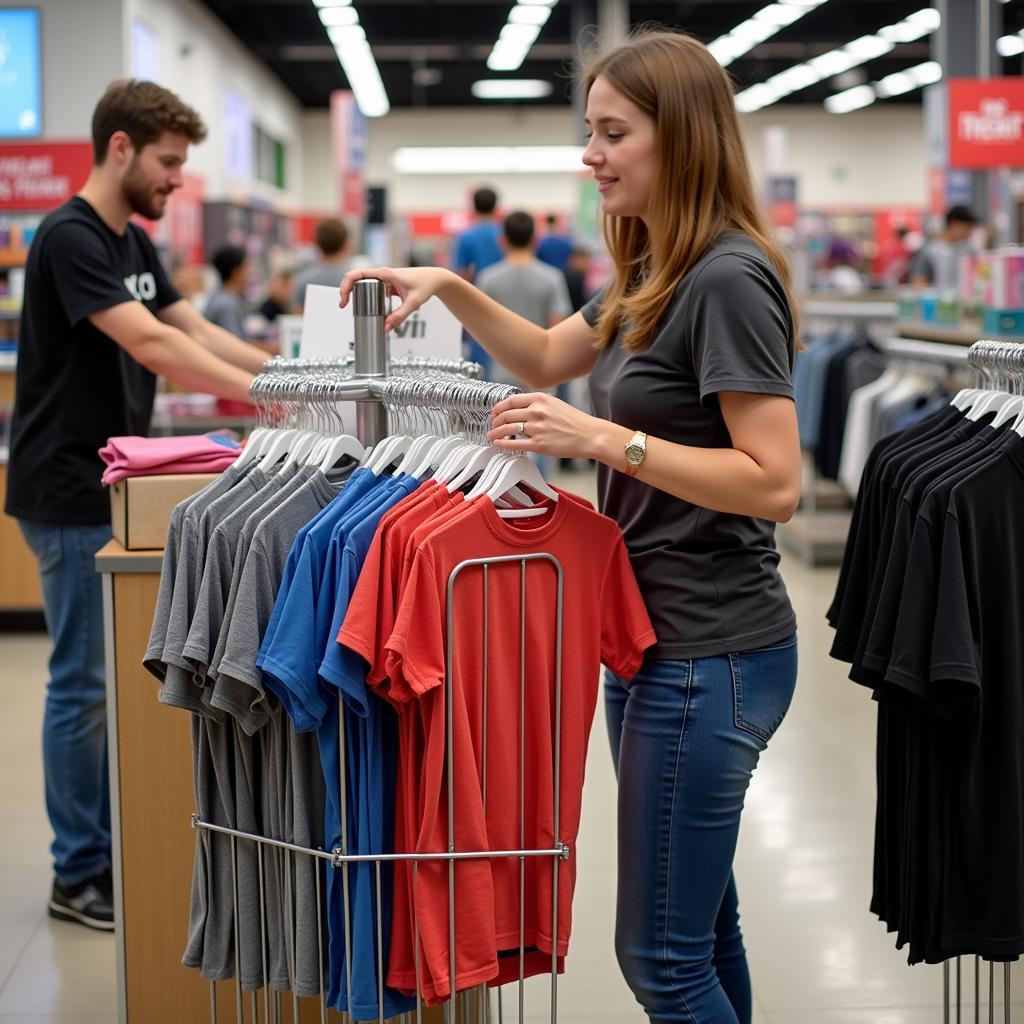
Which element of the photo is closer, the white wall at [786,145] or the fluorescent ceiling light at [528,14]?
the fluorescent ceiling light at [528,14]

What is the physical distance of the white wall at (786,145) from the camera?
2612 cm

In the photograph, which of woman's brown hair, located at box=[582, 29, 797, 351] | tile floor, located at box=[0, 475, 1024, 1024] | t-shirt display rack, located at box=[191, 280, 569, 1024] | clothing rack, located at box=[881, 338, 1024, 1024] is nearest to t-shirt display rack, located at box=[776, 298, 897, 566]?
tile floor, located at box=[0, 475, 1024, 1024]

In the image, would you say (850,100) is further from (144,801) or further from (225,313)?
(144,801)

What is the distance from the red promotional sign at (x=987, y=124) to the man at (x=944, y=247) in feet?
1.45

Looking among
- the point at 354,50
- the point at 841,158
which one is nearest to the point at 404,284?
the point at 354,50

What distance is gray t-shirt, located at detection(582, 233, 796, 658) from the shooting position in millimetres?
1756

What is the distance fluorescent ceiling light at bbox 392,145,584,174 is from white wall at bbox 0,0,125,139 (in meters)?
17.9

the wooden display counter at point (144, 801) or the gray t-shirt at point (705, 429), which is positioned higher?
the gray t-shirt at point (705, 429)

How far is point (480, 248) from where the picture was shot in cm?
906

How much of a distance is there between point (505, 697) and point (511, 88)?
A: 78.6 ft

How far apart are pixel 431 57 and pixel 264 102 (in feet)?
8.92

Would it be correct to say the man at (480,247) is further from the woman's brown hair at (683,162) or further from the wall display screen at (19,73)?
A: the woman's brown hair at (683,162)

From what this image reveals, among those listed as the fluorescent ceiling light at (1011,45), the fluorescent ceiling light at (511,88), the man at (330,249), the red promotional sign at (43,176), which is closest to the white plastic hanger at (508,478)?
the man at (330,249)

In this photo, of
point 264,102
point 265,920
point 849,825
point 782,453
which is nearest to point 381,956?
point 265,920
